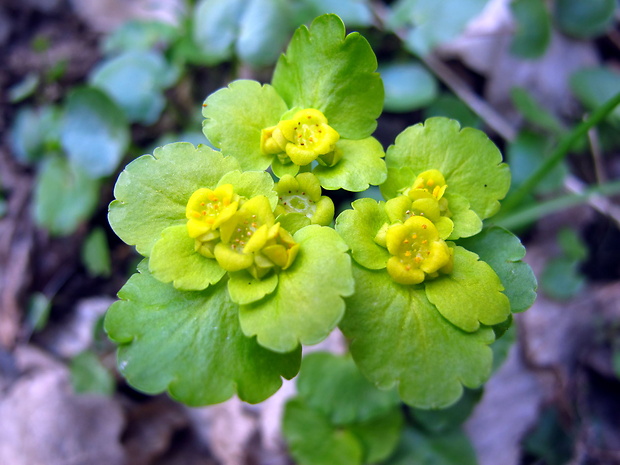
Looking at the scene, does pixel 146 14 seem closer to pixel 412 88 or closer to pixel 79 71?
pixel 79 71

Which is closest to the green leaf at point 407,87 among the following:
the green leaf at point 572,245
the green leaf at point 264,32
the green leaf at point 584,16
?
the green leaf at point 264,32

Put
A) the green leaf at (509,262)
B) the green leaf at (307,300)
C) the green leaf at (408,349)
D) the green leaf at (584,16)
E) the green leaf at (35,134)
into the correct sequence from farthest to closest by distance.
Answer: the green leaf at (35,134) < the green leaf at (584,16) < the green leaf at (509,262) < the green leaf at (408,349) < the green leaf at (307,300)

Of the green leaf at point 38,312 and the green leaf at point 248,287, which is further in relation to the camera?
the green leaf at point 38,312

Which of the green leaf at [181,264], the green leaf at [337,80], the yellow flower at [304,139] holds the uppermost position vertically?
the green leaf at [337,80]

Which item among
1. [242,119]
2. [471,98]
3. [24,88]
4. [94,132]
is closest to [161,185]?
[242,119]

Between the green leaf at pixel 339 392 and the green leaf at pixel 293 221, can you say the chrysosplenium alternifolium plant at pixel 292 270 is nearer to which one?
the green leaf at pixel 293 221

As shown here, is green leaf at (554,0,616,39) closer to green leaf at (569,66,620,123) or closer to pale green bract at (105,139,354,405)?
green leaf at (569,66,620,123)

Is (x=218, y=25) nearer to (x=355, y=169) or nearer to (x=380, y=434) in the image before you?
(x=355, y=169)
